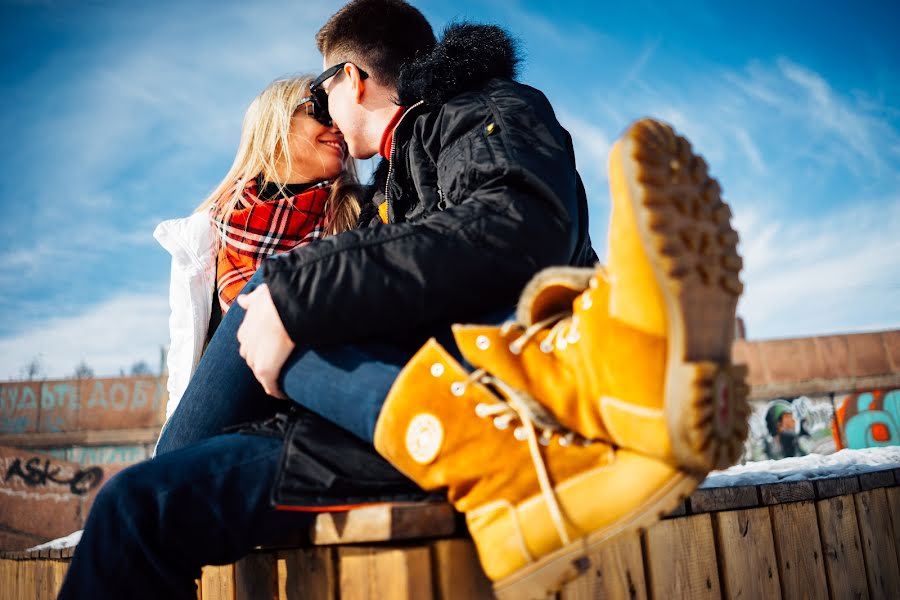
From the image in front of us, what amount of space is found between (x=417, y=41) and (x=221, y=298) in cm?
119

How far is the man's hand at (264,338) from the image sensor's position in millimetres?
1206

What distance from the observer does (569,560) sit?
0.96m

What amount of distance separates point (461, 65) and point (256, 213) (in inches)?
46.2

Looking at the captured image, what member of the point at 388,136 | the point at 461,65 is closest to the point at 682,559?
the point at 461,65

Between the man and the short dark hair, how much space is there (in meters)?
0.64

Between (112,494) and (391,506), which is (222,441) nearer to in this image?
(112,494)

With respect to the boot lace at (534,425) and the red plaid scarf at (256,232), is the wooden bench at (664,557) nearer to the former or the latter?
the boot lace at (534,425)

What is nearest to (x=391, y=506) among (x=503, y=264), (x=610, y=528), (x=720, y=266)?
(x=610, y=528)

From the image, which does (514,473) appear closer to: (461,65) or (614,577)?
(614,577)

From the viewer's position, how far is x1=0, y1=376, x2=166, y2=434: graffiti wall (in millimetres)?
14242

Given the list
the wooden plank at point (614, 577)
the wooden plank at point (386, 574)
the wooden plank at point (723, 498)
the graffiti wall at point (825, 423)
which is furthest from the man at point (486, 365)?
the graffiti wall at point (825, 423)

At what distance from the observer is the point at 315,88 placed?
2342 millimetres

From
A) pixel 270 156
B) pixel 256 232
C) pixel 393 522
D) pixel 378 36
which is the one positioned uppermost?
pixel 378 36

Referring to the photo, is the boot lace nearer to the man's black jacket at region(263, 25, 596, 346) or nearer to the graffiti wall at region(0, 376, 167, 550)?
the man's black jacket at region(263, 25, 596, 346)
